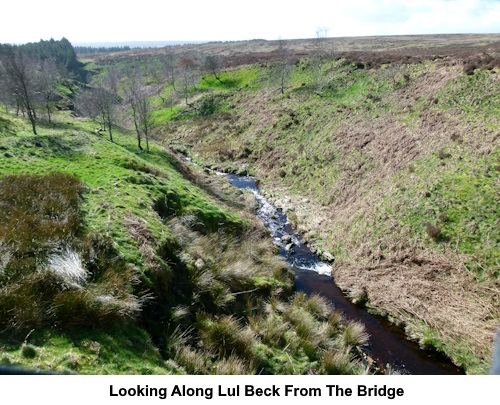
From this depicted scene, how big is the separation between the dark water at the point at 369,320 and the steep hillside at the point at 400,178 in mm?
441

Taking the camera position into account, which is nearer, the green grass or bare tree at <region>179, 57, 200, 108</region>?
the green grass

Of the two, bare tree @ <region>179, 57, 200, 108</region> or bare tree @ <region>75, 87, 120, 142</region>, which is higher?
bare tree @ <region>179, 57, 200, 108</region>

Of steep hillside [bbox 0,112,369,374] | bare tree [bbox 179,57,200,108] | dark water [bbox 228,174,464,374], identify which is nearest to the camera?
steep hillside [bbox 0,112,369,374]

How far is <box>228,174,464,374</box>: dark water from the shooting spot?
444 inches

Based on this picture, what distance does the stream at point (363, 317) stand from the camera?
1127 centimetres

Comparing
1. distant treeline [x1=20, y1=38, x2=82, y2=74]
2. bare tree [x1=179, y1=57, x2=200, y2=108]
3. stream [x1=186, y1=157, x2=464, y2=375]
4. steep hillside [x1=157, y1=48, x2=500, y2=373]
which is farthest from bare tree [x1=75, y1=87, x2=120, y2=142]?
distant treeline [x1=20, y1=38, x2=82, y2=74]

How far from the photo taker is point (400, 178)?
67.3 feet

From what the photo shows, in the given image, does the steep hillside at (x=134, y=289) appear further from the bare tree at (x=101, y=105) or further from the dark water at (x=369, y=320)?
the bare tree at (x=101, y=105)

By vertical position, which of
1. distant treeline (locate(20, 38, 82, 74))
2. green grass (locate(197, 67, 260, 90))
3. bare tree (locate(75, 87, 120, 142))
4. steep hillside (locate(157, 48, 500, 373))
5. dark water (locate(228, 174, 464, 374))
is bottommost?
dark water (locate(228, 174, 464, 374))

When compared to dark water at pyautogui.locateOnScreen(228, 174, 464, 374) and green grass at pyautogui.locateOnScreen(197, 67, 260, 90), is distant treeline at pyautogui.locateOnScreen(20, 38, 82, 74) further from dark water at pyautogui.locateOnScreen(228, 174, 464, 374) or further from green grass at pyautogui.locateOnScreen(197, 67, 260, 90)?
dark water at pyautogui.locateOnScreen(228, 174, 464, 374)

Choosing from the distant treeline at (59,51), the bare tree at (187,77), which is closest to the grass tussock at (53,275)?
the bare tree at (187,77)

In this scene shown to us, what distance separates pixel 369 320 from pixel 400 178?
430 inches

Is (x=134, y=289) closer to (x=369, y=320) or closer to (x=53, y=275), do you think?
(x=53, y=275)

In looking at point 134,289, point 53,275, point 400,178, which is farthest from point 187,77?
point 53,275
